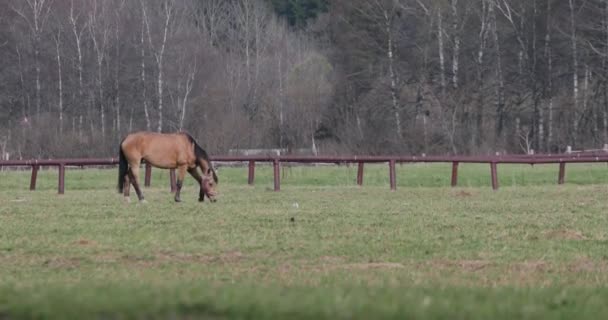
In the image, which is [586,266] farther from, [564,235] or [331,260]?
[564,235]

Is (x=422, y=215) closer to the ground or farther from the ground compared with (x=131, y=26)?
closer to the ground

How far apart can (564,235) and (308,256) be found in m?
4.16

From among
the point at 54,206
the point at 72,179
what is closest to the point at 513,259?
the point at 54,206

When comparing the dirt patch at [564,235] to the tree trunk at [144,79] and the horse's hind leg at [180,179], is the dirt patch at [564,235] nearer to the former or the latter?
the horse's hind leg at [180,179]

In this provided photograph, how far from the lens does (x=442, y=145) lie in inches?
2340

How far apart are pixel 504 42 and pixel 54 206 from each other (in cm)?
4186

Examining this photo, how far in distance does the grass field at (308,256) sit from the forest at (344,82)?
99.5 ft

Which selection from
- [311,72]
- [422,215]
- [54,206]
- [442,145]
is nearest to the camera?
[422,215]

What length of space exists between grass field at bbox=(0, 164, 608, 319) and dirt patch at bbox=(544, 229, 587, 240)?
0.05 meters

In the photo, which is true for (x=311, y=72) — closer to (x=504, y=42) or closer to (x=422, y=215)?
(x=504, y=42)

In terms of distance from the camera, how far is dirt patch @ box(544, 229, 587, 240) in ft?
55.1

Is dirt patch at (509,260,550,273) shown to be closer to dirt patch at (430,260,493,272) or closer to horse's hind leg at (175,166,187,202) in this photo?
dirt patch at (430,260,493,272)

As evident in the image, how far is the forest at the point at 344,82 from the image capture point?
59781 mm

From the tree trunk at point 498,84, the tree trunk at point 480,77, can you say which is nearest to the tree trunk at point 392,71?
the tree trunk at point 480,77
